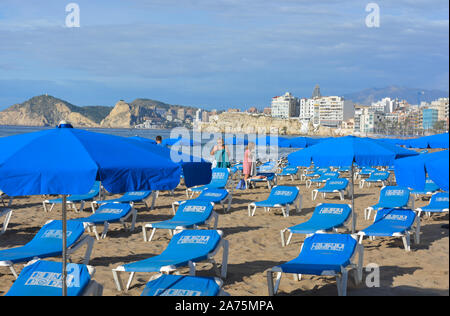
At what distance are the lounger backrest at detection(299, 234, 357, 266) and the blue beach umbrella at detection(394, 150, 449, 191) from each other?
1445 mm

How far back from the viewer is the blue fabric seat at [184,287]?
392 centimetres

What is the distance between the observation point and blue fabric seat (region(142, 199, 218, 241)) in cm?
769

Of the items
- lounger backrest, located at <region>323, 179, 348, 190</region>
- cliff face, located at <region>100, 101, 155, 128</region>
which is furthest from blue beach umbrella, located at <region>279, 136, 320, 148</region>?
cliff face, located at <region>100, 101, 155, 128</region>

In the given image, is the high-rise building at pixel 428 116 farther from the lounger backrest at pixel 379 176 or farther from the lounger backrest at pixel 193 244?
the lounger backrest at pixel 193 244

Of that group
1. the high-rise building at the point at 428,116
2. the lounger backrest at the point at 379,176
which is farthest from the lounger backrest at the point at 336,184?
the high-rise building at the point at 428,116

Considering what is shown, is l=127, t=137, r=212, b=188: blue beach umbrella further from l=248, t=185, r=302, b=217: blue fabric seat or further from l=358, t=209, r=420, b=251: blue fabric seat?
l=248, t=185, r=302, b=217: blue fabric seat

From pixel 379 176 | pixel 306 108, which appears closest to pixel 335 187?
pixel 379 176

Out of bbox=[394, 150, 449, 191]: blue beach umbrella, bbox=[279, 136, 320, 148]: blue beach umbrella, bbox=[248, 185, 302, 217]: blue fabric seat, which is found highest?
bbox=[394, 150, 449, 191]: blue beach umbrella

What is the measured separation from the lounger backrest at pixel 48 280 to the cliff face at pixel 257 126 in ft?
405

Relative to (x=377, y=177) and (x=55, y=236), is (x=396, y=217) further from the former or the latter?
(x=377, y=177)

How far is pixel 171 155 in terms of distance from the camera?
4.03 metres

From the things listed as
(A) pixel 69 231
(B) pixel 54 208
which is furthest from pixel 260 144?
(A) pixel 69 231

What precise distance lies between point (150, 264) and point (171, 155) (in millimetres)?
1652

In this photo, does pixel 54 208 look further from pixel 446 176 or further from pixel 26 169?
pixel 446 176
